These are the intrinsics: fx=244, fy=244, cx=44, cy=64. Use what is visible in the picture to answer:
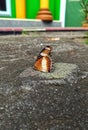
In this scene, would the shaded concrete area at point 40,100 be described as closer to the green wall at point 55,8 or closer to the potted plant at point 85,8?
the potted plant at point 85,8

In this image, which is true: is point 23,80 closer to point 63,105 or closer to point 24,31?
point 63,105

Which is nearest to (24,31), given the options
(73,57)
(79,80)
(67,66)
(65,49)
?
(65,49)

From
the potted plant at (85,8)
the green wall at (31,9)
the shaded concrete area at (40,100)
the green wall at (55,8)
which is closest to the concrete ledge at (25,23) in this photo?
the green wall at (55,8)

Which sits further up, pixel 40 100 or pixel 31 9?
pixel 31 9

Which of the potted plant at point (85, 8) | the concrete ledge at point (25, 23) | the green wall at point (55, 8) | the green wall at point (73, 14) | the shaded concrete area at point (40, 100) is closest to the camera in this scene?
the shaded concrete area at point (40, 100)

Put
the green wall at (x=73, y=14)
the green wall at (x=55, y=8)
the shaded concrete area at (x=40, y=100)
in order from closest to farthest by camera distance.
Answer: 1. the shaded concrete area at (x=40, y=100)
2. the green wall at (x=55, y=8)
3. the green wall at (x=73, y=14)

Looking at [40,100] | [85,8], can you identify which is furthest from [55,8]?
[40,100]

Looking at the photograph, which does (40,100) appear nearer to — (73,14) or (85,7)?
(85,7)

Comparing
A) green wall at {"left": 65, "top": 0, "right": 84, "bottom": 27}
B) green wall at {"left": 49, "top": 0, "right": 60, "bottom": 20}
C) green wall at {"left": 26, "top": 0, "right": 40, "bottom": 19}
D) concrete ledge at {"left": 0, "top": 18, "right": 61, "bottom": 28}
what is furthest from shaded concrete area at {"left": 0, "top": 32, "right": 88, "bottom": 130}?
green wall at {"left": 65, "top": 0, "right": 84, "bottom": 27}
